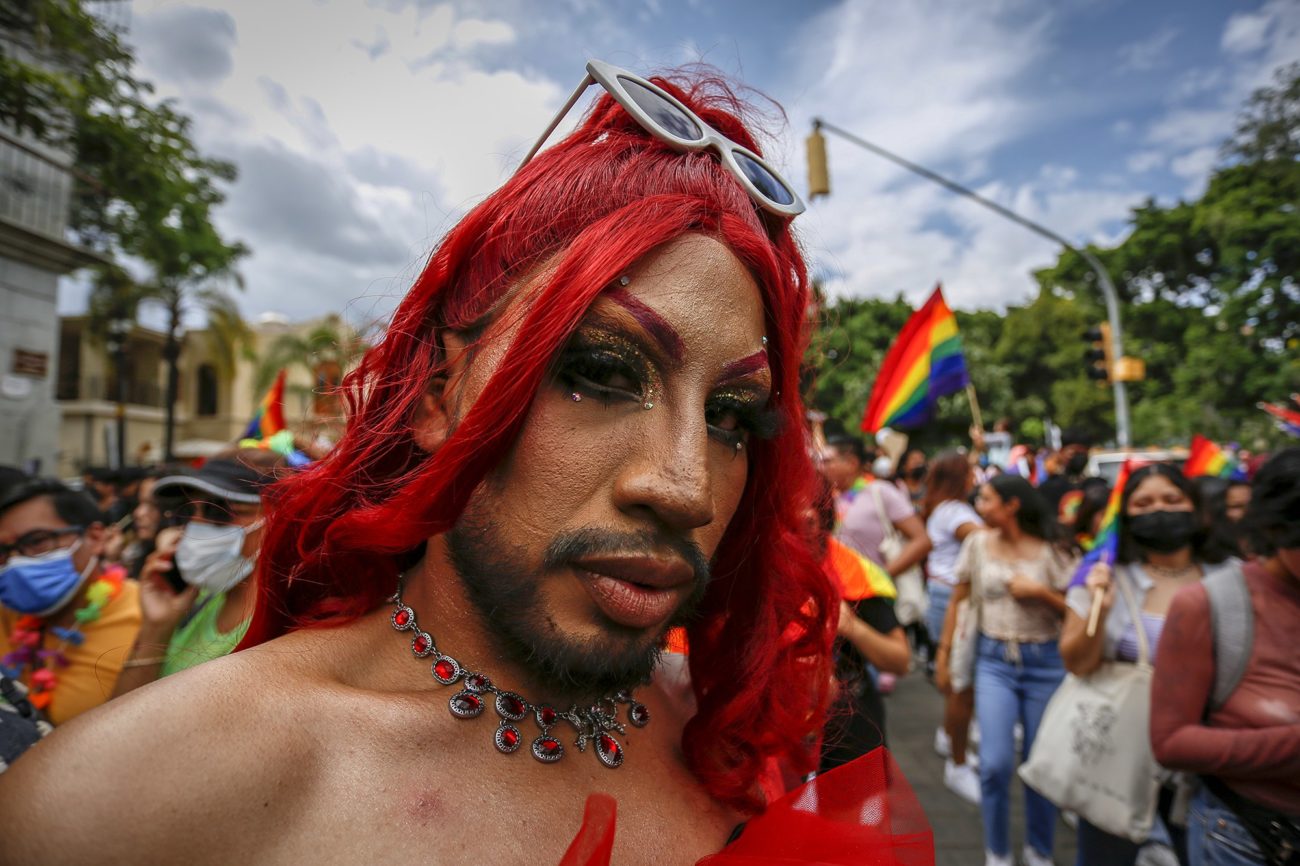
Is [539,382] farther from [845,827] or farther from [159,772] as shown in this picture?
[845,827]

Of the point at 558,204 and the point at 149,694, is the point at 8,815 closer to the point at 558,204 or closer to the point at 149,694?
the point at 149,694

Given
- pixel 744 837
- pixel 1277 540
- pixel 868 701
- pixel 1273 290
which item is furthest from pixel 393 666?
pixel 1273 290

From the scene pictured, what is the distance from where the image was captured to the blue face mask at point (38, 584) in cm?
271

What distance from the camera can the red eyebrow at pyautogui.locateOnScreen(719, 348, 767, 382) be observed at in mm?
1123

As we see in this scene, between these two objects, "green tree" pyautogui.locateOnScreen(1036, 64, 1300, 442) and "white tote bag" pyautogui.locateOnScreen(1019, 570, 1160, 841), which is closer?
"white tote bag" pyautogui.locateOnScreen(1019, 570, 1160, 841)

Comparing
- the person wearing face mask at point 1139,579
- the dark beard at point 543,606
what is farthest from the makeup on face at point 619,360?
the person wearing face mask at point 1139,579

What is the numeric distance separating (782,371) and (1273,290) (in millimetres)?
27001

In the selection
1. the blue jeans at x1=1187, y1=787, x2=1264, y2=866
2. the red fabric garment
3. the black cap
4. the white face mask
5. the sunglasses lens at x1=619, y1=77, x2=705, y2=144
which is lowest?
the blue jeans at x1=1187, y1=787, x2=1264, y2=866

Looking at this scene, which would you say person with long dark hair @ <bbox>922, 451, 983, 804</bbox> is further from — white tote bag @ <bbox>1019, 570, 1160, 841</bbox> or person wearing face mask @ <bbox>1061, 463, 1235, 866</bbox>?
white tote bag @ <bbox>1019, 570, 1160, 841</bbox>

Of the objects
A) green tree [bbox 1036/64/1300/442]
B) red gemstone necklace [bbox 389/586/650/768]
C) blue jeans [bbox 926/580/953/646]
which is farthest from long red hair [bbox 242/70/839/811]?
green tree [bbox 1036/64/1300/442]

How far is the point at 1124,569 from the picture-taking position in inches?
138

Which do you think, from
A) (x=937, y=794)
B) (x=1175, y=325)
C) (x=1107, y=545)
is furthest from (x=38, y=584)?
(x=1175, y=325)

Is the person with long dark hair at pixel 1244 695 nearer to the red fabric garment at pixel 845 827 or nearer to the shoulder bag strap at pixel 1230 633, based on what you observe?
the shoulder bag strap at pixel 1230 633

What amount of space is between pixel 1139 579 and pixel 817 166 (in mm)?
6084
